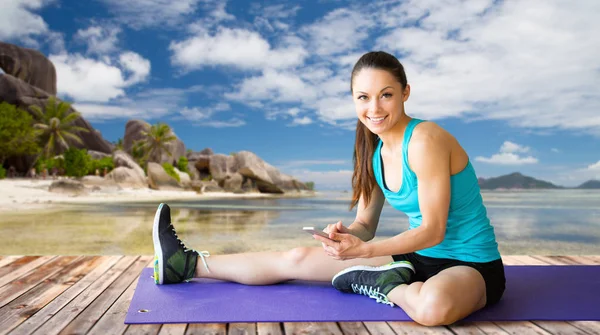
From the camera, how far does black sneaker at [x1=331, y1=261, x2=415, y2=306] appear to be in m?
2.04

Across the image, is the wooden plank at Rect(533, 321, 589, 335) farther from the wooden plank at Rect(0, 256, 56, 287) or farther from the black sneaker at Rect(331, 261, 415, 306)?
the wooden plank at Rect(0, 256, 56, 287)

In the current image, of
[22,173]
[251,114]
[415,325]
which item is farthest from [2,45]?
[415,325]

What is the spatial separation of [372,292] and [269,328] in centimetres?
51

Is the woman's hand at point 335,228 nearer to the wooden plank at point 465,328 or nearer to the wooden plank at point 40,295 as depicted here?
the wooden plank at point 465,328

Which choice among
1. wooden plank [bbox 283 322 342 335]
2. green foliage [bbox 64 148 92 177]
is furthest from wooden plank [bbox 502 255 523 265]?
green foliage [bbox 64 148 92 177]

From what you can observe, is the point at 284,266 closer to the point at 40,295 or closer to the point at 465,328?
the point at 465,328

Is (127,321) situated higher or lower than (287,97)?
lower

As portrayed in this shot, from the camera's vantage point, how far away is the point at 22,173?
83.8ft

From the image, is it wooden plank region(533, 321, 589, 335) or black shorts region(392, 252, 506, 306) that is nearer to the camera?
wooden plank region(533, 321, 589, 335)

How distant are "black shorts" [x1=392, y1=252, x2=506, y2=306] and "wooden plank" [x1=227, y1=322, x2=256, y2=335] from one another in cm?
71

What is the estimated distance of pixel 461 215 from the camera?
78.7 inches

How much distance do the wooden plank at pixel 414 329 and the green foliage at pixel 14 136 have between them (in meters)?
24.4

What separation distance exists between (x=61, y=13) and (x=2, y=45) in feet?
13.5

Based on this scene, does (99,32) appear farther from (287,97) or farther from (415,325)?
(415,325)
